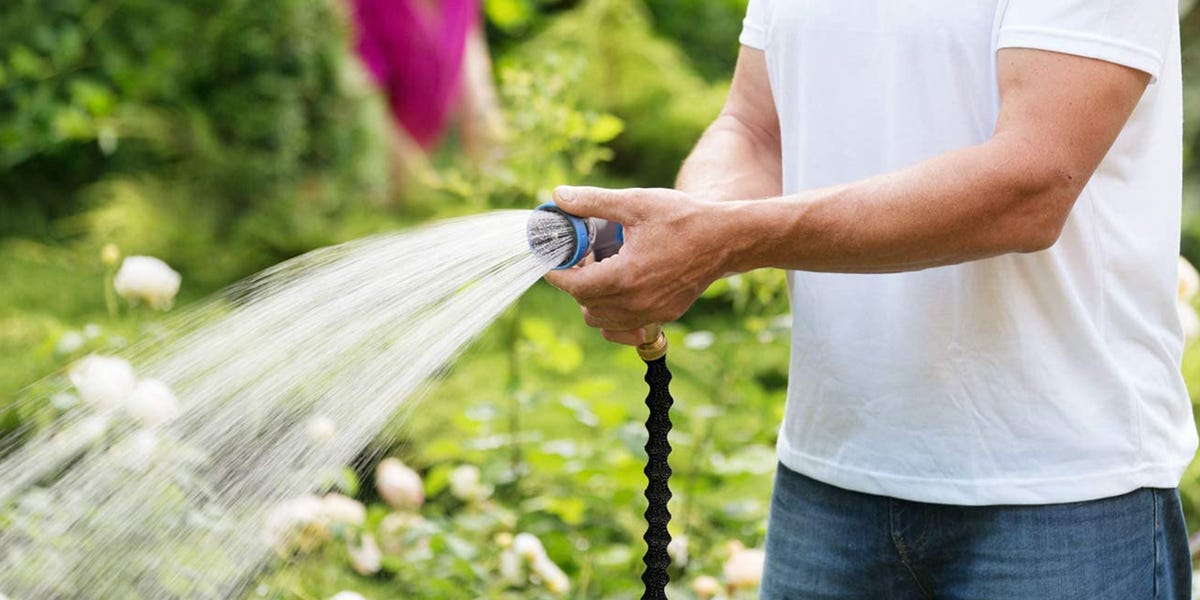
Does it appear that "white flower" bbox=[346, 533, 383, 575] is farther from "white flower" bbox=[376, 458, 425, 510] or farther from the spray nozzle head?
the spray nozzle head

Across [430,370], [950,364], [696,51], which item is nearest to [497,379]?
[430,370]

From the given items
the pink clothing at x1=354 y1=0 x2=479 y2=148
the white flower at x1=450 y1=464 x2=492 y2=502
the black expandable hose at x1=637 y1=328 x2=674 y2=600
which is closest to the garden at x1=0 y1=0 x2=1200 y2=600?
the white flower at x1=450 y1=464 x2=492 y2=502

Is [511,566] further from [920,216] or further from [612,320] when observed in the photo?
[920,216]

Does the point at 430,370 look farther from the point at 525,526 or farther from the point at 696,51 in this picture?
the point at 696,51

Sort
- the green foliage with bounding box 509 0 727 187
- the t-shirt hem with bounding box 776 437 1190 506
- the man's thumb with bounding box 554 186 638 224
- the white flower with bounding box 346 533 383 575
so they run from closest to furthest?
the man's thumb with bounding box 554 186 638 224 → the t-shirt hem with bounding box 776 437 1190 506 → the white flower with bounding box 346 533 383 575 → the green foliage with bounding box 509 0 727 187

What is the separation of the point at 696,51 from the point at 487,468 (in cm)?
389

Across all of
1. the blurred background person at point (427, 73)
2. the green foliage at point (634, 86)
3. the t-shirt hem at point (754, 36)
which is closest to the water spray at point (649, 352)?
the t-shirt hem at point (754, 36)

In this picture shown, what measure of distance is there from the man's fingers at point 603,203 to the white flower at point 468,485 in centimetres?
124

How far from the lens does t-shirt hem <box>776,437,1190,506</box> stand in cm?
169

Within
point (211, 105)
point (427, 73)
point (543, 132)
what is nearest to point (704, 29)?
point (427, 73)

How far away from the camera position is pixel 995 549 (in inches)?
Result: 68.1

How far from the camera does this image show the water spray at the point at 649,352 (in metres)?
1.66

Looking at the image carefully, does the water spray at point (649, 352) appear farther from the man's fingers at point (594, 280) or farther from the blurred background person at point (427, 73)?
the blurred background person at point (427, 73)

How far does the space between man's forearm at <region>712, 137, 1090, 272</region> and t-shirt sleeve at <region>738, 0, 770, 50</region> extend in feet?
1.53
